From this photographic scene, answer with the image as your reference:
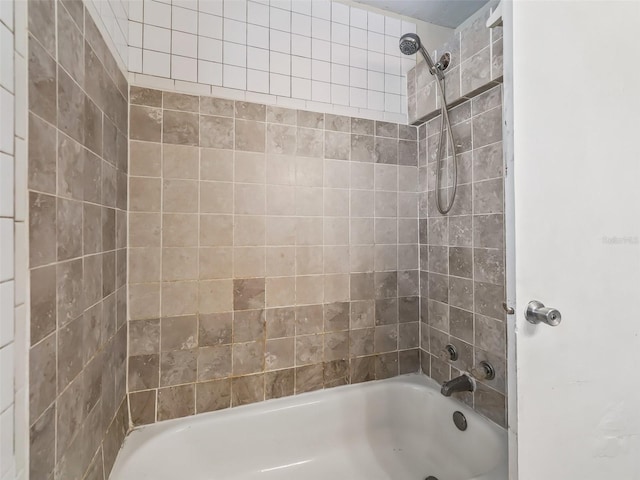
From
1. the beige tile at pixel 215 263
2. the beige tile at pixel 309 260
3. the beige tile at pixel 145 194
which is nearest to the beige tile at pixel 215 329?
the beige tile at pixel 215 263

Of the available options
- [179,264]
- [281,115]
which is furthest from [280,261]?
[281,115]

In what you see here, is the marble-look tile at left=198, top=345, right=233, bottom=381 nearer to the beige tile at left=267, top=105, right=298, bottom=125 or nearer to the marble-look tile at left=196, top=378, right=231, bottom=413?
the marble-look tile at left=196, top=378, right=231, bottom=413

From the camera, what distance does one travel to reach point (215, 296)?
1.27 metres

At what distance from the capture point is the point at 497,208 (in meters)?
1.16

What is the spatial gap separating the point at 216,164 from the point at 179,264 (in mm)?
460

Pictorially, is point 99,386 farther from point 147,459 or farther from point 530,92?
point 530,92

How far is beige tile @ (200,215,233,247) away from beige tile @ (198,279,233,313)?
17 cm

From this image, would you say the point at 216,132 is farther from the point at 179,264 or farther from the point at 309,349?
the point at 309,349

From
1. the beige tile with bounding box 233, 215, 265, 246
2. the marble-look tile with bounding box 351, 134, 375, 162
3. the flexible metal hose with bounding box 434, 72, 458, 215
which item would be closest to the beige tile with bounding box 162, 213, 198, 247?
the beige tile with bounding box 233, 215, 265, 246

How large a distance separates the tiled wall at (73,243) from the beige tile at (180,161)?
0.54ft

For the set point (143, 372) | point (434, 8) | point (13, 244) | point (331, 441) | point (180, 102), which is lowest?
point (331, 441)

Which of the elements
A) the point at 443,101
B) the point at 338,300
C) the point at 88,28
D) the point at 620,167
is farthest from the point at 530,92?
the point at 88,28

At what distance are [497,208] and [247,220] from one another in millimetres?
1054

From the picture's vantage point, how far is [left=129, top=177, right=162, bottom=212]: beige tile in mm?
1170
